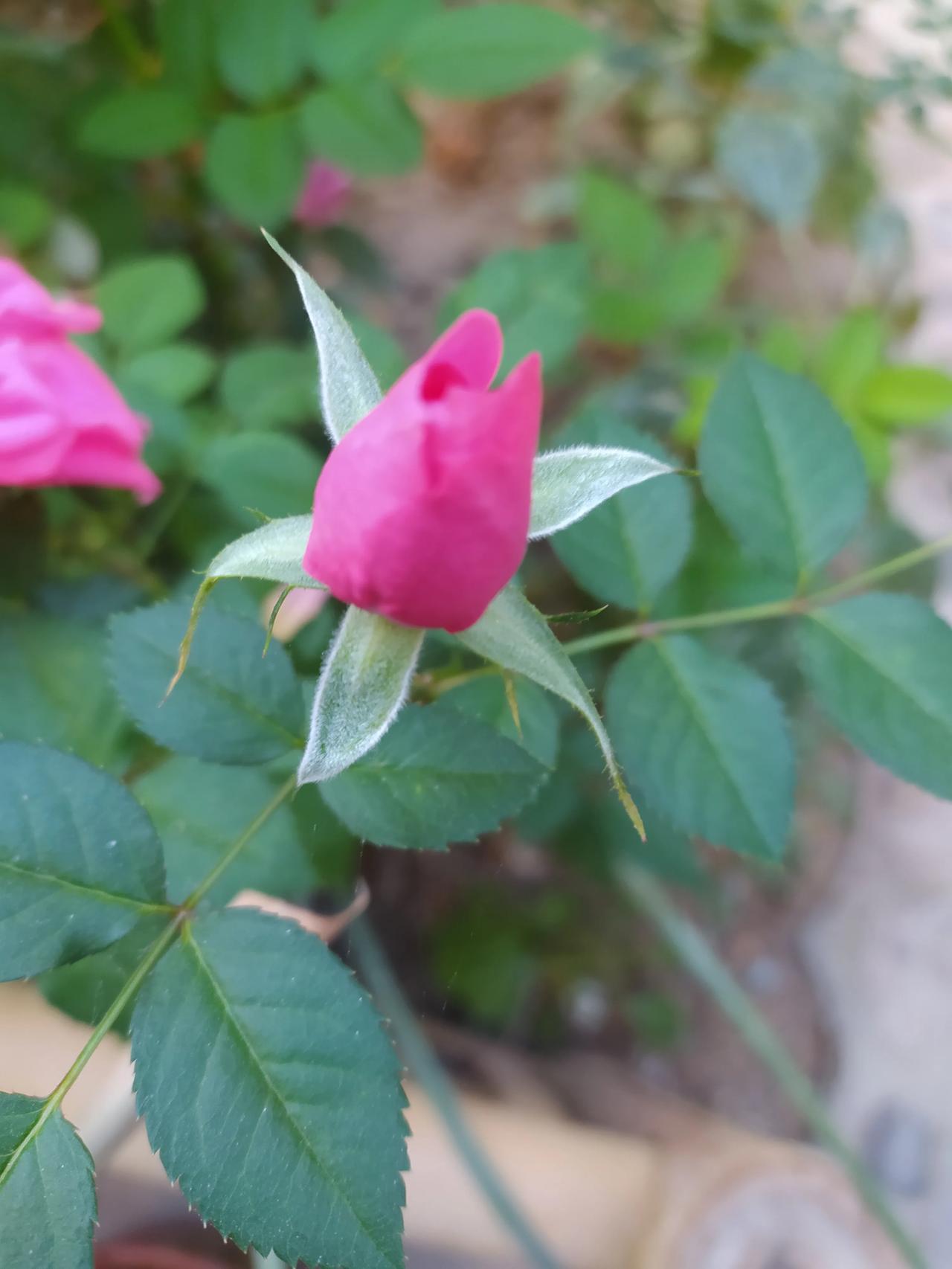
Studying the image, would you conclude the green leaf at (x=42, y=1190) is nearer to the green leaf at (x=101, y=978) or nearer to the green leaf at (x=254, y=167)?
the green leaf at (x=101, y=978)

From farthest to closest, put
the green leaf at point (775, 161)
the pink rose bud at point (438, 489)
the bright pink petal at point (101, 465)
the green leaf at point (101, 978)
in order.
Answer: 1. the green leaf at point (775, 161)
2. the bright pink petal at point (101, 465)
3. the green leaf at point (101, 978)
4. the pink rose bud at point (438, 489)

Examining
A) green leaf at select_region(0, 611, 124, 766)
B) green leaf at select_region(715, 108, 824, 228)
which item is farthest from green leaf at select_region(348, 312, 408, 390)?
green leaf at select_region(715, 108, 824, 228)

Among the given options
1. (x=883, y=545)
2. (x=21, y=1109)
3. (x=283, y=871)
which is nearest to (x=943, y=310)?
(x=883, y=545)

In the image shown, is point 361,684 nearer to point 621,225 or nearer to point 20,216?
point 20,216

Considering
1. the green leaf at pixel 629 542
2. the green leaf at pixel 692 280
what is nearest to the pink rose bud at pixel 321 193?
the green leaf at pixel 692 280

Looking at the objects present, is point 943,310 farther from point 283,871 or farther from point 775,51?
point 283,871

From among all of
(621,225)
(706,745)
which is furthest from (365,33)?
(706,745)

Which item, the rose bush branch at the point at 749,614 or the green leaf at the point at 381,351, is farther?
the green leaf at the point at 381,351
